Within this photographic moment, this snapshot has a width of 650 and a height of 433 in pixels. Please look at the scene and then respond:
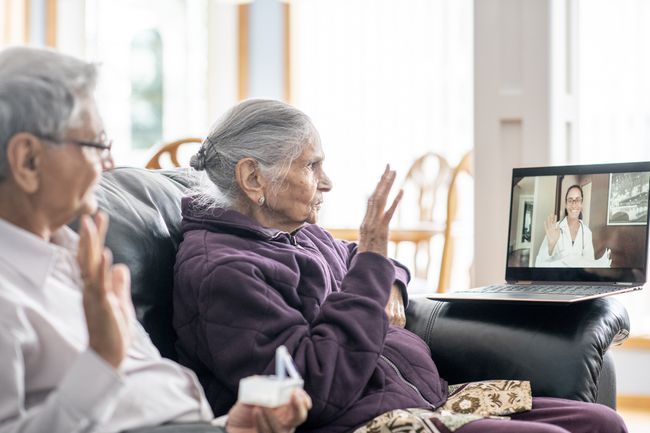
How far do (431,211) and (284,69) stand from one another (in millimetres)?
1291

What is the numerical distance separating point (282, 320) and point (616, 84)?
2861 mm

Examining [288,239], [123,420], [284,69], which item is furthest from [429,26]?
[123,420]

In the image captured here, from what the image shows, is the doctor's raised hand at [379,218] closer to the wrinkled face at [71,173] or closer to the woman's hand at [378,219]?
the woman's hand at [378,219]

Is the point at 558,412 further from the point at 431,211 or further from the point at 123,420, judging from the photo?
the point at 431,211

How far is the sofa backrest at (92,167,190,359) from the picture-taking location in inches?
69.2

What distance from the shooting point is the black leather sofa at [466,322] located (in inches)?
70.4

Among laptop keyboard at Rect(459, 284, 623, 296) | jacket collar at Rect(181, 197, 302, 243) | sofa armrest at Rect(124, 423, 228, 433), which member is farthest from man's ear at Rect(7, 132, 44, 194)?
laptop keyboard at Rect(459, 284, 623, 296)

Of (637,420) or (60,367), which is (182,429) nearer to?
(60,367)

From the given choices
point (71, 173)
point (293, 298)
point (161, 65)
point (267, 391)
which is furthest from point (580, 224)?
point (161, 65)

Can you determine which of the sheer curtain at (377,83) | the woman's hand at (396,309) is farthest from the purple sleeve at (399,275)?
the sheer curtain at (377,83)

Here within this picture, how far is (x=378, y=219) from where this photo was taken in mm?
1723

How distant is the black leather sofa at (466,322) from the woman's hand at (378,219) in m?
0.39

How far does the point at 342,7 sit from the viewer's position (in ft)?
17.8

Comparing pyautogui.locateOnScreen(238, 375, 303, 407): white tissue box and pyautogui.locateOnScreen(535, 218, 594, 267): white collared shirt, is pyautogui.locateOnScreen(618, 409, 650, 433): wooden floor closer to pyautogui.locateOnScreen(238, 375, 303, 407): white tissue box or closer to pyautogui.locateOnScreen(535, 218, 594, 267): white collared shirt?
pyautogui.locateOnScreen(535, 218, 594, 267): white collared shirt
